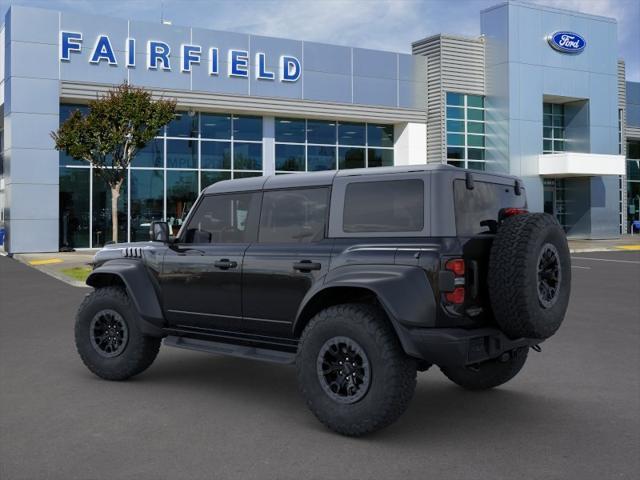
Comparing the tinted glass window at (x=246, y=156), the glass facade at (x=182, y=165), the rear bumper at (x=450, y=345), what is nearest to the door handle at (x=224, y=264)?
the rear bumper at (x=450, y=345)

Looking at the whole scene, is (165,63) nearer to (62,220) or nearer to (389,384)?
(62,220)

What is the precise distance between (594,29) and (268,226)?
32488 mm

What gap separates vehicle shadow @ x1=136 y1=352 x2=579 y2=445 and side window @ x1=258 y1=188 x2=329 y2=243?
1.35m

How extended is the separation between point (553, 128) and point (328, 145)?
38.5 feet

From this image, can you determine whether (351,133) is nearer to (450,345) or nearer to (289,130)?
(289,130)

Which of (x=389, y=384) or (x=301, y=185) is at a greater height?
(x=301, y=185)

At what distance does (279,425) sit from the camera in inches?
203

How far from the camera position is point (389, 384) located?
460 centimetres

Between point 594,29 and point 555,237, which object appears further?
point 594,29

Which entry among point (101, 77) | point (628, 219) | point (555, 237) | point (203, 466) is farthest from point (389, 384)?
point (628, 219)

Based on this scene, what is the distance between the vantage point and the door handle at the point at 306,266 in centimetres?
520

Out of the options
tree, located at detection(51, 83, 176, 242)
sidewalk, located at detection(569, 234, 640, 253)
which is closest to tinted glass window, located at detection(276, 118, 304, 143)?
tree, located at detection(51, 83, 176, 242)

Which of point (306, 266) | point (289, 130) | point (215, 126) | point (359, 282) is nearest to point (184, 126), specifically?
point (215, 126)

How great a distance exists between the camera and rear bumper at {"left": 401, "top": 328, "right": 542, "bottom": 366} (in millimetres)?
4520
